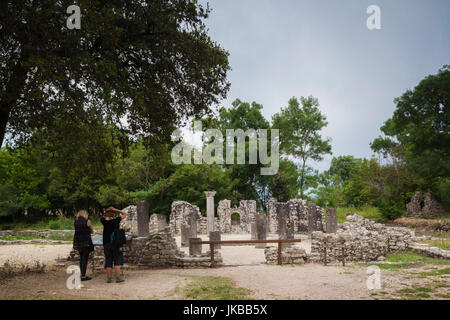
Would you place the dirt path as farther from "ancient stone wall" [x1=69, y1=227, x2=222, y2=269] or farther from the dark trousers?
"ancient stone wall" [x1=69, y1=227, x2=222, y2=269]

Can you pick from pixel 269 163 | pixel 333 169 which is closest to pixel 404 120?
pixel 269 163

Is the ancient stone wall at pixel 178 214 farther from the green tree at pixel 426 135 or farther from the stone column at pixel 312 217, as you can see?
the green tree at pixel 426 135

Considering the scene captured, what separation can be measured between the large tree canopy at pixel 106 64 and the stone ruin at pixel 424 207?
80.4 feet

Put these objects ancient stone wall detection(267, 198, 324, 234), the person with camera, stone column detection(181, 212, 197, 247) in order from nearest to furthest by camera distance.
Answer: 1. the person with camera
2. stone column detection(181, 212, 197, 247)
3. ancient stone wall detection(267, 198, 324, 234)

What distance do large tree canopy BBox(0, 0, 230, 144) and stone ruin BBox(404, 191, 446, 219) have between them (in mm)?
24505

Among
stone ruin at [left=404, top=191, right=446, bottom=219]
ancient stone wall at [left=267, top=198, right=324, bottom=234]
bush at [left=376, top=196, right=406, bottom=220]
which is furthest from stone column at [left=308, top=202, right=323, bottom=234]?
stone ruin at [left=404, top=191, right=446, bottom=219]

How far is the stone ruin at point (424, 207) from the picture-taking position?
88.8 ft

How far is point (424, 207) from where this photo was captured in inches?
1102

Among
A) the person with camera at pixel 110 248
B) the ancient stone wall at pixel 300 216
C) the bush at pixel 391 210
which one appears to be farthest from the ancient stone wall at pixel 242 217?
the person with camera at pixel 110 248

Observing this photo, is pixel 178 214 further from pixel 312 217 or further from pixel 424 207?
pixel 424 207

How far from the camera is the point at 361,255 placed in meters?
11.9

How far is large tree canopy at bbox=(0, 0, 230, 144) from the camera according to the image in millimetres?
7602

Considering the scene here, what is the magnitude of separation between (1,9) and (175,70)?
495 centimetres
